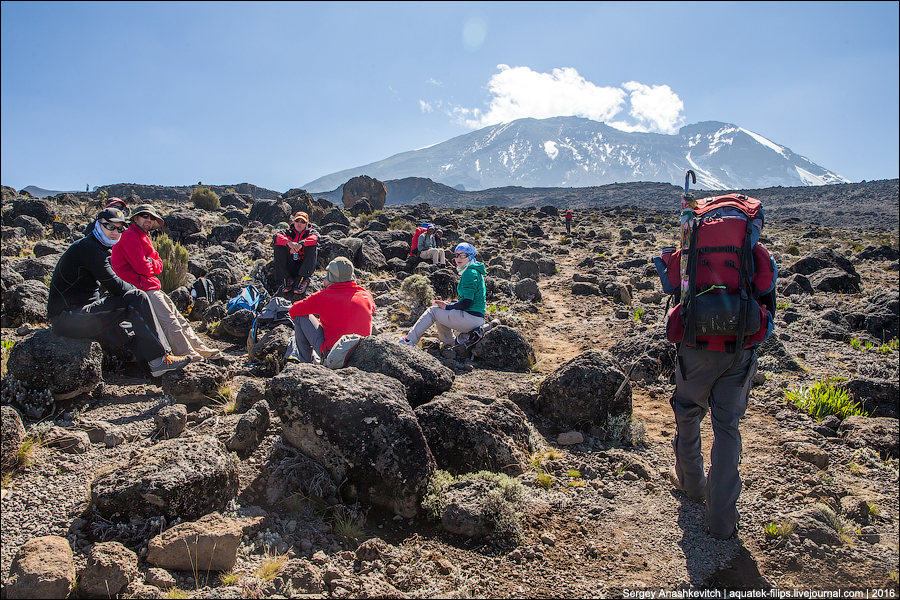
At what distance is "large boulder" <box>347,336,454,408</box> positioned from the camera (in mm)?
3699

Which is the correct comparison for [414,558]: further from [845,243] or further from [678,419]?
[845,243]

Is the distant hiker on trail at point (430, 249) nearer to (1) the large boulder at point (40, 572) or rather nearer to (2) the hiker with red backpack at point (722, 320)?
(2) the hiker with red backpack at point (722, 320)

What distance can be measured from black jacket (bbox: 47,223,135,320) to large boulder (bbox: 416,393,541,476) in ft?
10.3

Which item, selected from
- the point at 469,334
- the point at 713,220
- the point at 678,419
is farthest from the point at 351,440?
the point at 469,334

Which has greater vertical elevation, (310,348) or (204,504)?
(310,348)

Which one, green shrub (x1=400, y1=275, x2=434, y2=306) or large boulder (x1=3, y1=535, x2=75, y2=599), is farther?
green shrub (x1=400, y1=275, x2=434, y2=306)

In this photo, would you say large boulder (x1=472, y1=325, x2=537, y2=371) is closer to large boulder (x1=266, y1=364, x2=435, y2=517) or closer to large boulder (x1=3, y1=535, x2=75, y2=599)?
large boulder (x1=266, y1=364, x2=435, y2=517)

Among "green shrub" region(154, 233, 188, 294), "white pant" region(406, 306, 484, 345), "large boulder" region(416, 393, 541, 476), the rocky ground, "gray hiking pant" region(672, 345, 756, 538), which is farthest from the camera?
"green shrub" region(154, 233, 188, 294)

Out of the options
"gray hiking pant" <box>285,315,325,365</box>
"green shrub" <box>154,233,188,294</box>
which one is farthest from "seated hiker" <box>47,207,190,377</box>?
"green shrub" <box>154,233,188,294</box>

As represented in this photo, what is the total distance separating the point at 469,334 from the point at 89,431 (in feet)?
13.2

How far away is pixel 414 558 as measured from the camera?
2500mm

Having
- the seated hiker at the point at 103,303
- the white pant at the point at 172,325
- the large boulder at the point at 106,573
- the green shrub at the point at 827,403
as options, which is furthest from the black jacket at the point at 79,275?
the green shrub at the point at 827,403

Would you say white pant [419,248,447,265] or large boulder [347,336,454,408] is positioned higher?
white pant [419,248,447,265]

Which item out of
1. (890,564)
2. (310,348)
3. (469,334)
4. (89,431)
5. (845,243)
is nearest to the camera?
(890,564)
